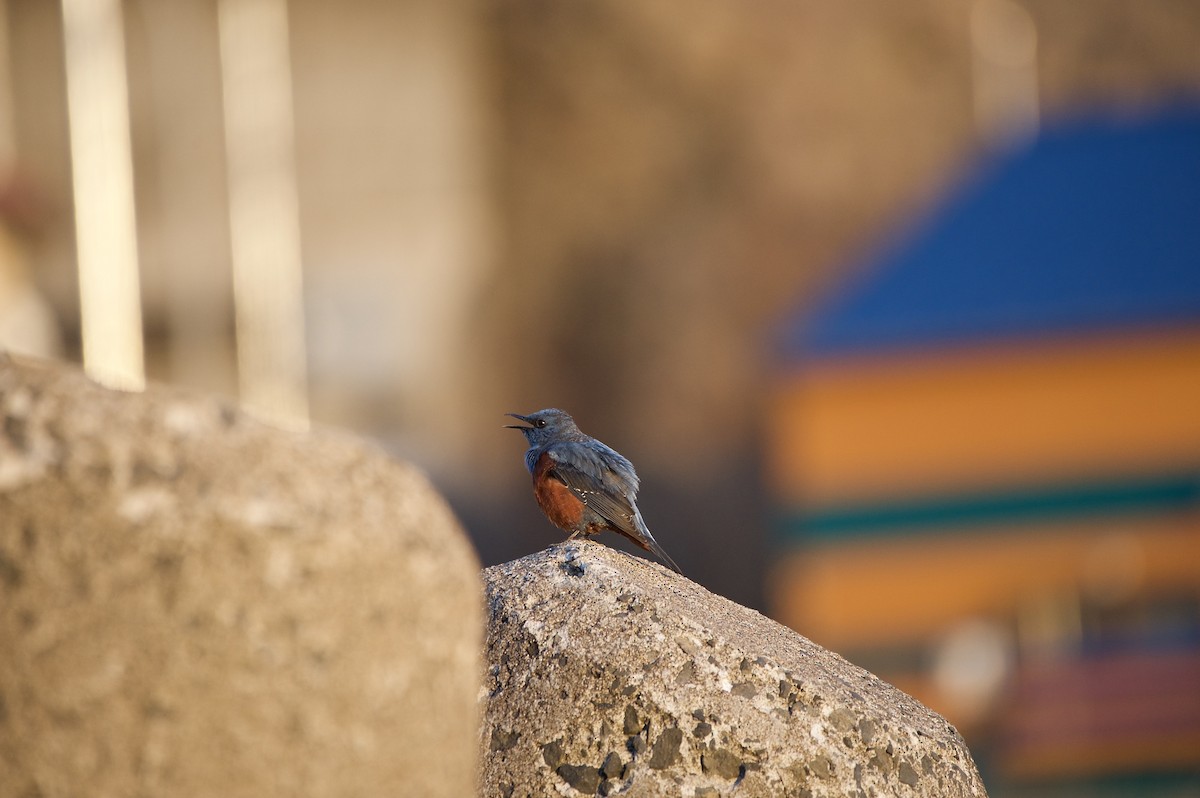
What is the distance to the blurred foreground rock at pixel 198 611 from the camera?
1880mm

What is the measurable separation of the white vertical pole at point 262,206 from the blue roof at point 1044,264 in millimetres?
6928

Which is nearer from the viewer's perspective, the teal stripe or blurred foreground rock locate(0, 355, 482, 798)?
blurred foreground rock locate(0, 355, 482, 798)

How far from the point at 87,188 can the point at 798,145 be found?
9.04 m

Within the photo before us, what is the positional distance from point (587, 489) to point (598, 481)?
0.11 ft

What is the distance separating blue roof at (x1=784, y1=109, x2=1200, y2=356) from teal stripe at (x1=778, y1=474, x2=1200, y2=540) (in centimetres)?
124

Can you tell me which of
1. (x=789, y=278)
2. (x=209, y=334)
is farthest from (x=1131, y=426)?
(x=209, y=334)

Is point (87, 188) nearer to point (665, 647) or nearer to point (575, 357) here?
point (575, 357)

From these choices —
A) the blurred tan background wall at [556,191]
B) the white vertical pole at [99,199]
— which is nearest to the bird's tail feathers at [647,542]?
the white vertical pole at [99,199]

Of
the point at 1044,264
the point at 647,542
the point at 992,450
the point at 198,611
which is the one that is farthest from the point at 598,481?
the point at 1044,264

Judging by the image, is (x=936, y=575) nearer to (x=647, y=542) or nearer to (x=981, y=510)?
(x=981, y=510)

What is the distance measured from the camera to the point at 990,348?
1198 cm

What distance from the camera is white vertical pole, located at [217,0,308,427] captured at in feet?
56.1

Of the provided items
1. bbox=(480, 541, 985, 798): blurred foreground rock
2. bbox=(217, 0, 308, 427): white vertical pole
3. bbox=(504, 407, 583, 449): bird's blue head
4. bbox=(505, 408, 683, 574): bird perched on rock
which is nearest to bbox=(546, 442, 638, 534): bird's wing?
bbox=(505, 408, 683, 574): bird perched on rock

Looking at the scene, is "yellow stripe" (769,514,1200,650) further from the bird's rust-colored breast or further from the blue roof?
the bird's rust-colored breast
